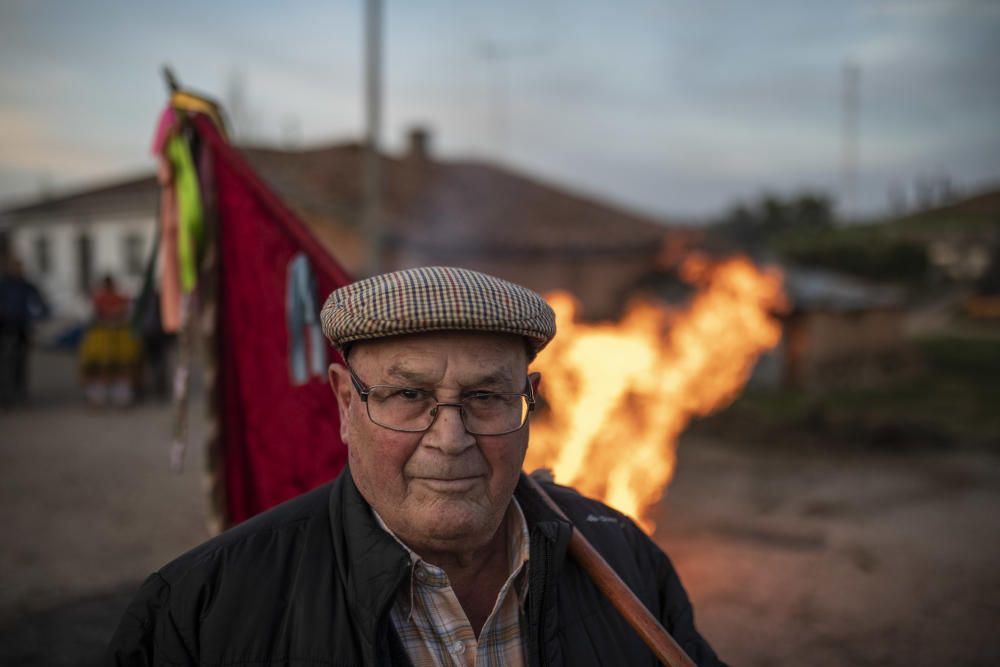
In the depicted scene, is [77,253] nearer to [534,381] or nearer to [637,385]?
[637,385]

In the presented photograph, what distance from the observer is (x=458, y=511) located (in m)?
1.77

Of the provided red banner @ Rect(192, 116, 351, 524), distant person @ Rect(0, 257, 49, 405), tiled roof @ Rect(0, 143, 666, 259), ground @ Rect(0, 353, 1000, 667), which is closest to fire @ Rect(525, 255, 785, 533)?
ground @ Rect(0, 353, 1000, 667)

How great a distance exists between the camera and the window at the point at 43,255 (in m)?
27.0

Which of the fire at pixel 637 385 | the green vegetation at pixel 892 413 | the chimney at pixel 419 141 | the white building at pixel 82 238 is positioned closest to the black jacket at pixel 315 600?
the fire at pixel 637 385

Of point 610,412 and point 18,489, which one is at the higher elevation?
point 610,412

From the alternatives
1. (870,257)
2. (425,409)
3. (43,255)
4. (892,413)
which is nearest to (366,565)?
(425,409)

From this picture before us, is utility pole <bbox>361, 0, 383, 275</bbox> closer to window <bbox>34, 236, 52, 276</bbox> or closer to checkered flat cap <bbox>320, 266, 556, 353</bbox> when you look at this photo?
checkered flat cap <bbox>320, 266, 556, 353</bbox>

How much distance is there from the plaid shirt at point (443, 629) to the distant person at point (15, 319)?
10.7m

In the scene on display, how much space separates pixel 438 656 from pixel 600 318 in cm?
1344

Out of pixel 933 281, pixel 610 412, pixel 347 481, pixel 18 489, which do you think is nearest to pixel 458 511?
pixel 347 481

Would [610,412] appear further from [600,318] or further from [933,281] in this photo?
[933,281]

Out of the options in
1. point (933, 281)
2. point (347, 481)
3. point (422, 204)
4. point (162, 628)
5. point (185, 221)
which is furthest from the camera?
point (933, 281)

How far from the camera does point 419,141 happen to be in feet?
79.1

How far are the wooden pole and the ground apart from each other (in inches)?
114
